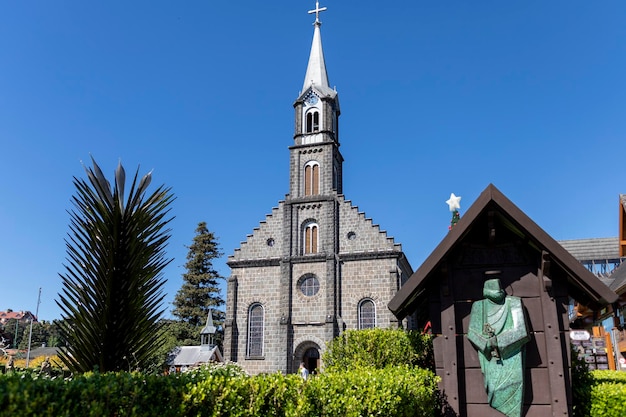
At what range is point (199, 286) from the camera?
5338cm

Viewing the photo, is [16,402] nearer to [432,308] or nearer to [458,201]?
[432,308]

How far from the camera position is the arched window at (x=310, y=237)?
32.6 metres

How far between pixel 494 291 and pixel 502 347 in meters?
0.76

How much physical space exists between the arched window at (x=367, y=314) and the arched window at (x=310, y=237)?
4703mm

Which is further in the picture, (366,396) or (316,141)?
(316,141)

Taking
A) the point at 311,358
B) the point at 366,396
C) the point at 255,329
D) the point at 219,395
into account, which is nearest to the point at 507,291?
the point at 366,396

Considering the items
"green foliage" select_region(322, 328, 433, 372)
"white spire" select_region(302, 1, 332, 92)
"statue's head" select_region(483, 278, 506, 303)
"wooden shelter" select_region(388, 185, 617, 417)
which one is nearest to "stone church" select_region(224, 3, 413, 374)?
"white spire" select_region(302, 1, 332, 92)

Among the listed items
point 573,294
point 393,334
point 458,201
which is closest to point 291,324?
point 458,201

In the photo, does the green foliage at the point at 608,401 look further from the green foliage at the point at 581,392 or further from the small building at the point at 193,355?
the small building at the point at 193,355

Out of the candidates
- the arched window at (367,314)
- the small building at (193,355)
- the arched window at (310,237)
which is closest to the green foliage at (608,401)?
the arched window at (367,314)

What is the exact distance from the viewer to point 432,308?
295 inches

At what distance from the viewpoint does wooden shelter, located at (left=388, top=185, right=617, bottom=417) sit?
22.0 ft

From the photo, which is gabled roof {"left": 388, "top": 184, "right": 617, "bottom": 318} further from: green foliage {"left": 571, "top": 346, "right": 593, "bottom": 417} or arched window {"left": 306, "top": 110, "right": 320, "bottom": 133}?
arched window {"left": 306, "top": 110, "right": 320, "bottom": 133}

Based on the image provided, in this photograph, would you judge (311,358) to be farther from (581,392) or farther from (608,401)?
(608,401)
